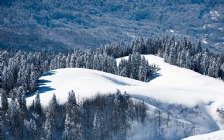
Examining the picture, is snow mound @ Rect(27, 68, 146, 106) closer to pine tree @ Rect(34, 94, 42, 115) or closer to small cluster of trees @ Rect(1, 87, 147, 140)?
pine tree @ Rect(34, 94, 42, 115)

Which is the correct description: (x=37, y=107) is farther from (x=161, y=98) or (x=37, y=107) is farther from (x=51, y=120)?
(x=161, y=98)

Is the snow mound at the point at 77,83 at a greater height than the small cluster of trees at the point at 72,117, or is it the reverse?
the snow mound at the point at 77,83

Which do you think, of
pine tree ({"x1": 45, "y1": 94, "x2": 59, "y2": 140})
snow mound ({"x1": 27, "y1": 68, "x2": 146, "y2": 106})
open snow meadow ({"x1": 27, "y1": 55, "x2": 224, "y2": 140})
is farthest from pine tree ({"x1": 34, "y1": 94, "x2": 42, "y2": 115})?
snow mound ({"x1": 27, "y1": 68, "x2": 146, "y2": 106})

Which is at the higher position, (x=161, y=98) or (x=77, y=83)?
(x=77, y=83)

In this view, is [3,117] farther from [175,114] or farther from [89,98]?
[175,114]

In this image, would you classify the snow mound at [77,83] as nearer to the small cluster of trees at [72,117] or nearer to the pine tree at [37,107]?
the pine tree at [37,107]

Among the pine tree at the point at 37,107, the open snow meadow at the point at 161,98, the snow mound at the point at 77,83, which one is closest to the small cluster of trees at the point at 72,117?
the pine tree at the point at 37,107

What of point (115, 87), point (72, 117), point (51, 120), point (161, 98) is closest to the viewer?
point (51, 120)

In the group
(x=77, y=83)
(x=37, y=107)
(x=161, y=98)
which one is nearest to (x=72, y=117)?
(x=37, y=107)

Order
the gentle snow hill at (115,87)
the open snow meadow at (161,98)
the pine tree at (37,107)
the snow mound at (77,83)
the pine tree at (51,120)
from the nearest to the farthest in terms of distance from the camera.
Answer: the pine tree at (51,120)
the pine tree at (37,107)
the open snow meadow at (161,98)
the snow mound at (77,83)
the gentle snow hill at (115,87)
